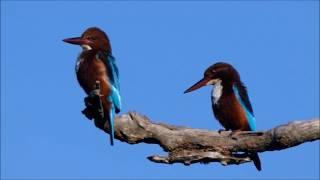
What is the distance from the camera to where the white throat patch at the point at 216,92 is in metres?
8.22

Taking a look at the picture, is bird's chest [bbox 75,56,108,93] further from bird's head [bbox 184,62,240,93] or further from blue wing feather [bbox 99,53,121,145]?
bird's head [bbox 184,62,240,93]

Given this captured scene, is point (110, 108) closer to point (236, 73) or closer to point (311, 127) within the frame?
point (236, 73)

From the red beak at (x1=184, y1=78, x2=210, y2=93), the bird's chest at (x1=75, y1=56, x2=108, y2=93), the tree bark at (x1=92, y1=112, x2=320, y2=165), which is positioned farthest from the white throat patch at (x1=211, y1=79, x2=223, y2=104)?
the tree bark at (x1=92, y1=112, x2=320, y2=165)

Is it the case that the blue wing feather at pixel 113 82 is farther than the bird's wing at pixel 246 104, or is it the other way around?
the bird's wing at pixel 246 104

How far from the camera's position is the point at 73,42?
815 centimetres

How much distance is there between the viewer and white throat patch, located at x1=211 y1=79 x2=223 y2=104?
8.22 metres

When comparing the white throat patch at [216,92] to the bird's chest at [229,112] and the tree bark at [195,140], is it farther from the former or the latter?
the tree bark at [195,140]

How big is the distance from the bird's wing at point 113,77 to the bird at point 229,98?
958 mm

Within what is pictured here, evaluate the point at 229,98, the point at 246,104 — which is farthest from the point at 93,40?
the point at 246,104

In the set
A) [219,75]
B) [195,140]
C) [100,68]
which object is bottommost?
[195,140]

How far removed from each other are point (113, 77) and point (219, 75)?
1360mm

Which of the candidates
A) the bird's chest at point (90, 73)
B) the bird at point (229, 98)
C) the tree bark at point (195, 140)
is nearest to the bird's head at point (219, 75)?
the bird at point (229, 98)

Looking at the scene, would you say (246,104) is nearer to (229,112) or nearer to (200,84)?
(229,112)

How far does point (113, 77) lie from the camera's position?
767cm
